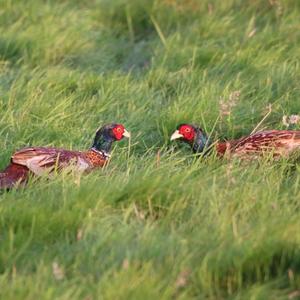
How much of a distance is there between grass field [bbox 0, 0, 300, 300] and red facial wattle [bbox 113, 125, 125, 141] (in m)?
0.11

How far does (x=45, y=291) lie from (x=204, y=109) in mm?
3074

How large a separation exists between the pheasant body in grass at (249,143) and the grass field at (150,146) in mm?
138

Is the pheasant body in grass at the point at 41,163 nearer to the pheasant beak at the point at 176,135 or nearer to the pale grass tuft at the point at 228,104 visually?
the pheasant beak at the point at 176,135

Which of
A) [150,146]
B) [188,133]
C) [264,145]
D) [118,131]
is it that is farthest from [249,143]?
[118,131]

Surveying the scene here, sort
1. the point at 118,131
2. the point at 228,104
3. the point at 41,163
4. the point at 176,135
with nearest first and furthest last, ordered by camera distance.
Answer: the point at 41,163 → the point at 118,131 → the point at 176,135 → the point at 228,104

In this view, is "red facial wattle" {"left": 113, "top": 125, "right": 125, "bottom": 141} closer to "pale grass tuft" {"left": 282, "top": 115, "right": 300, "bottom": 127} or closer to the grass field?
the grass field

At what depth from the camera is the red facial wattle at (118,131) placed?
6.56 m

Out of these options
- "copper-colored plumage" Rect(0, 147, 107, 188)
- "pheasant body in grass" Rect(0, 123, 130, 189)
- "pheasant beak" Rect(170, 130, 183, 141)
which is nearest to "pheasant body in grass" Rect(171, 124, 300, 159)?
"pheasant beak" Rect(170, 130, 183, 141)

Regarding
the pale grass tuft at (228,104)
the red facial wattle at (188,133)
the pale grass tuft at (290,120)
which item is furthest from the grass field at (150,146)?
the pale grass tuft at (290,120)

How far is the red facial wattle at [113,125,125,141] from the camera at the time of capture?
6.56m

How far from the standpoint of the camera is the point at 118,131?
259 inches

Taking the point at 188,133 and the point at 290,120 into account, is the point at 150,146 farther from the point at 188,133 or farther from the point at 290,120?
the point at 290,120

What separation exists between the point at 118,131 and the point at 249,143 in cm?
85

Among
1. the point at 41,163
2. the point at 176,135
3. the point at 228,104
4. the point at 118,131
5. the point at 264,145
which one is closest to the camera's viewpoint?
the point at 41,163
